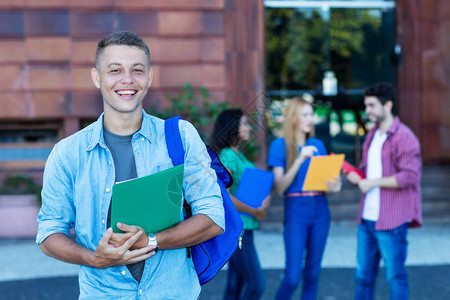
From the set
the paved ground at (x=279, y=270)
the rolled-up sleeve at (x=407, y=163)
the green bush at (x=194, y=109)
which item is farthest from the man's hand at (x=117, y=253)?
the green bush at (x=194, y=109)

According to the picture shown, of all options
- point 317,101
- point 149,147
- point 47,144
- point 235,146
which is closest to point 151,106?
point 47,144

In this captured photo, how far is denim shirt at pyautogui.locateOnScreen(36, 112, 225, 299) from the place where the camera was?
215 cm

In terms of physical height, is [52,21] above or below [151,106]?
above

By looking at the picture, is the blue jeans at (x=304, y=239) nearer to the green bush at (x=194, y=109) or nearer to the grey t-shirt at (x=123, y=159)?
the grey t-shirt at (x=123, y=159)

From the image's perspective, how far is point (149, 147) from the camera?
7.27 ft

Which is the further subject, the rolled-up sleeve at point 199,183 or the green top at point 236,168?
the green top at point 236,168

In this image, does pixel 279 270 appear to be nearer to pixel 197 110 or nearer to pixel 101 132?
pixel 197 110

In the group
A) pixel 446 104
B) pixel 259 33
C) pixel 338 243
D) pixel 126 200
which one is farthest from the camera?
pixel 446 104

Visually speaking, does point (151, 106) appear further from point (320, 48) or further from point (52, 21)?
point (320, 48)

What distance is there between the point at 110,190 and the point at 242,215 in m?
2.14

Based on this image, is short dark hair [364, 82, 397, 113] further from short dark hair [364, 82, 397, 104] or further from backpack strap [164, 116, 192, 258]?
backpack strap [164, 116, 192, 258]

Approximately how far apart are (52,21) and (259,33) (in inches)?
139

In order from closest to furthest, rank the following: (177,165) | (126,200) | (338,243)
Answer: (126,200)
(177,165)
(338,243)

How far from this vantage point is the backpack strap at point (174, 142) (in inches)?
86.4
